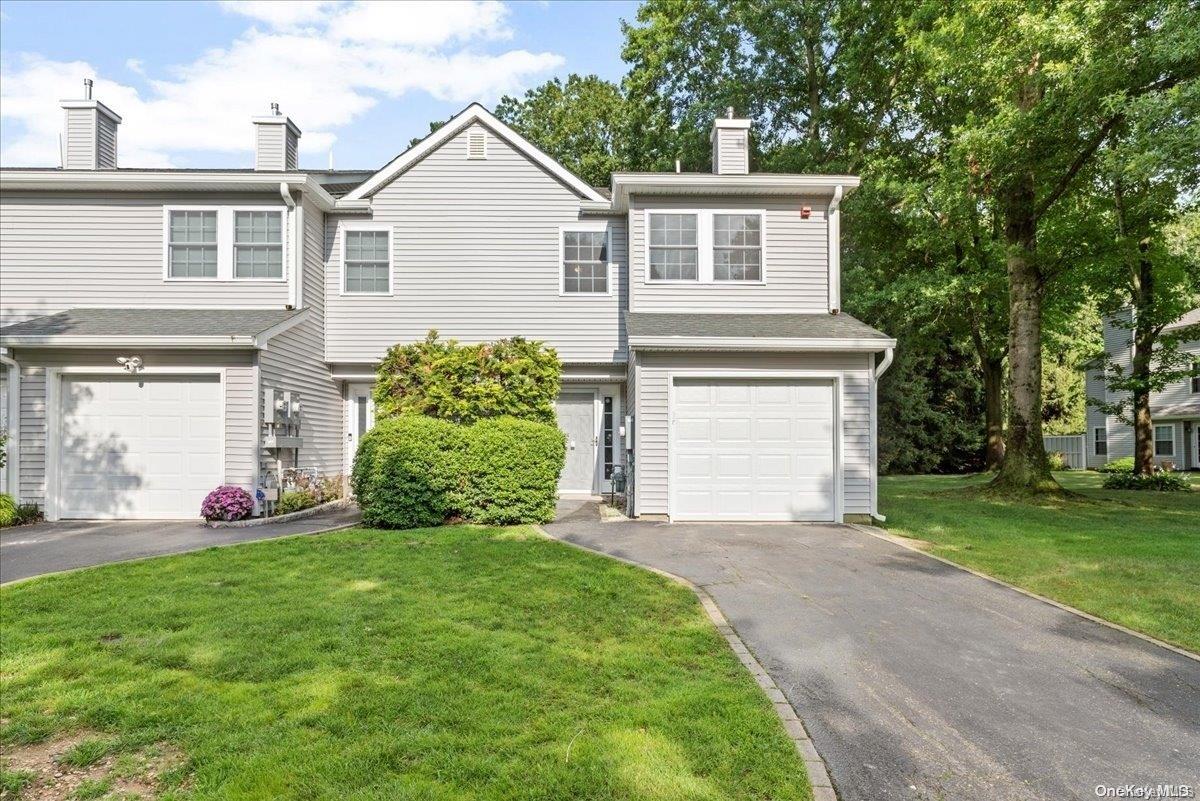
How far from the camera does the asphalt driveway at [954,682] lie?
10.8 ft

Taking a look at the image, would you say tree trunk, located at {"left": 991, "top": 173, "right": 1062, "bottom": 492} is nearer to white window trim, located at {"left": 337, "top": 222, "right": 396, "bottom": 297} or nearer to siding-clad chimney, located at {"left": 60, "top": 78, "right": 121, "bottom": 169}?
white window trim, located at {"left": 337, "top": 222, "right": 396, "bottom": 297}

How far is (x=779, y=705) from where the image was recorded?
386cm

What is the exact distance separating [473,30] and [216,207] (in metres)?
8.56

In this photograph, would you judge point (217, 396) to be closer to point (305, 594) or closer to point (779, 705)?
point (305, 594)

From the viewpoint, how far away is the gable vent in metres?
13.5

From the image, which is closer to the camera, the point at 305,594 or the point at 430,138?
the point at 305,594

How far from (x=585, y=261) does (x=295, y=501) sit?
23.6ft

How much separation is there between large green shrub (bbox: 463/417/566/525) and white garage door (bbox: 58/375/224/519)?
4437 millimetres

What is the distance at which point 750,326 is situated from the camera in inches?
435

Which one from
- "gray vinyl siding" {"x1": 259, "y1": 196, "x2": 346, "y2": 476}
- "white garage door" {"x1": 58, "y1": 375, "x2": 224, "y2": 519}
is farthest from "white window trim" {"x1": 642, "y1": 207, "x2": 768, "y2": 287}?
"white garage door" {"x1": 58, "y1": 375, "x2": 224, "y2": 519}

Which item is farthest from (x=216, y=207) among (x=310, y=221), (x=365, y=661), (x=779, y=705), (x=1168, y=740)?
(x=1168, y=740)

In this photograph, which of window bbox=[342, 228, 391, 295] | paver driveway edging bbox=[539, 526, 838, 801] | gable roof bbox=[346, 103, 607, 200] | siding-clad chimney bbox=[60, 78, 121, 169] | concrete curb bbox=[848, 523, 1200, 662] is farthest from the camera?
window bbox=[342, 228, 391, 295]

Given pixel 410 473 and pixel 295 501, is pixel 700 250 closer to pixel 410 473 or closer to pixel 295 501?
pixel 410 473

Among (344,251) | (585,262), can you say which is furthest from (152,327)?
(585,262)
